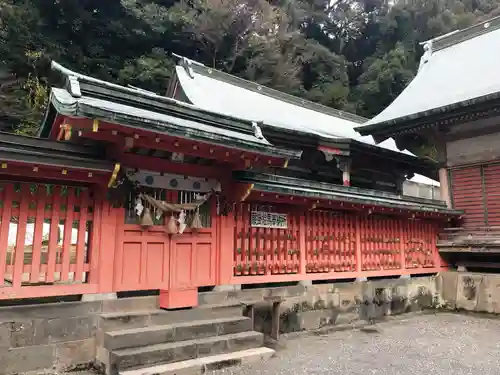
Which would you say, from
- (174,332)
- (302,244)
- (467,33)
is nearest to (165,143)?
(174,332)

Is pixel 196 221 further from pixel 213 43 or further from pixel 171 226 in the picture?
pixel 213 43

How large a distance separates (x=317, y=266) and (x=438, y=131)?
6.17 meters

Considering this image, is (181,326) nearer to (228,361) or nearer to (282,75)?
(228,361)

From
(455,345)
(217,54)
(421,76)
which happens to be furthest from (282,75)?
(455,345)

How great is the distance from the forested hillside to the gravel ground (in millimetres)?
15579

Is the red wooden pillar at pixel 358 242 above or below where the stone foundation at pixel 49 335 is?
above

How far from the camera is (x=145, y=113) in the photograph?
5.61 meters

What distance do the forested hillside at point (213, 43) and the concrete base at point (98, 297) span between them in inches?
553

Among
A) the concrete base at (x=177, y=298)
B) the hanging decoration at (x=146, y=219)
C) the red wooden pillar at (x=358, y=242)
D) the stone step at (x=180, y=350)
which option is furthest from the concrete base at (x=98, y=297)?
the red wooden pillar at (x=358, y=242)

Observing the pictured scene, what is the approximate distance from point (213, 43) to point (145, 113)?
70.2ft

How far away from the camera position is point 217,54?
2612 centimetres

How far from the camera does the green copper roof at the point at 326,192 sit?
663 cm

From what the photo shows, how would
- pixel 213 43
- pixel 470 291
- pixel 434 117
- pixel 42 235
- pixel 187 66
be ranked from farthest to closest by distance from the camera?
1. pixel 213 43
2. pixel 187 66
3. pixel 434 117
4. pixel 470 291
5. pixel 42 235

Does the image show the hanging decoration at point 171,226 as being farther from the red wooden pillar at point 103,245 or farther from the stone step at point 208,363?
the stone step at point 208,363
